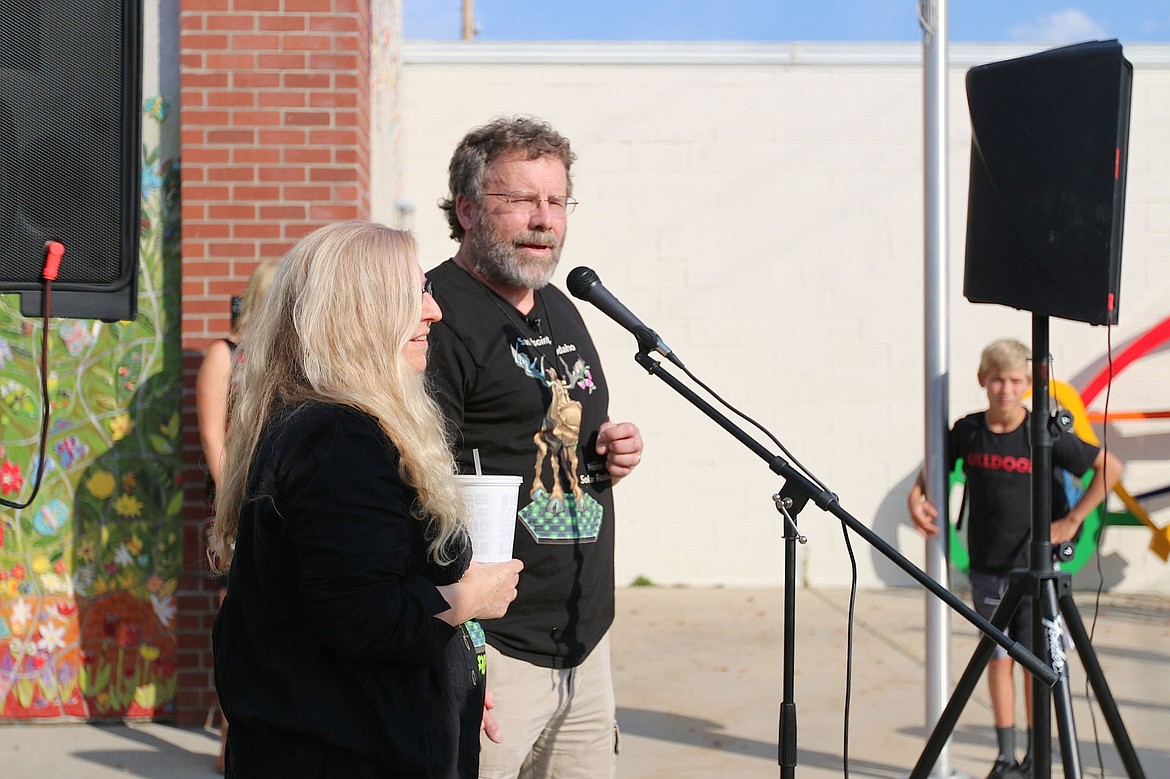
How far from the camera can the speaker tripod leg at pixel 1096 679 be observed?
10.3 ft

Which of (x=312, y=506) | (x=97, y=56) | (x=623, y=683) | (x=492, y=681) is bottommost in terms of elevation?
(x=623, y=683)

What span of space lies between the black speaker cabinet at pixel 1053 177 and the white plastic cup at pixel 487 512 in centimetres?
180

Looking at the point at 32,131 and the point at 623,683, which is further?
the point at 623,683

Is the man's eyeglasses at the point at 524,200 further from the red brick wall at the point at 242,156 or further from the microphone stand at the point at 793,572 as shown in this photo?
the red brick wall at the point at 242,156

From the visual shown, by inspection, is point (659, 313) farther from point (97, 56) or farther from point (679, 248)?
point (97, 56)

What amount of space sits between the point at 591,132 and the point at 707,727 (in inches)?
175

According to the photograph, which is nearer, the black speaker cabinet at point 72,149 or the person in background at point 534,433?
the black speaker cabinet at point 72,149

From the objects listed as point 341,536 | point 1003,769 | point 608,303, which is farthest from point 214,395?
point 1003,769

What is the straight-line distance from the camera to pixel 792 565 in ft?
7.51

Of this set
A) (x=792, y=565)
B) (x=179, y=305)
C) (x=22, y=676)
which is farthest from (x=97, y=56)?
(x=22, y=676)

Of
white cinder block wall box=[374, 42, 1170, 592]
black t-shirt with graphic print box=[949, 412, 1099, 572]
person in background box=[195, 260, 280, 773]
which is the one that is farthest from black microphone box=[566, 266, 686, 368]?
white cinder block wall box=[374, 42, 1170, 592]

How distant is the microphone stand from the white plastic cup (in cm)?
39

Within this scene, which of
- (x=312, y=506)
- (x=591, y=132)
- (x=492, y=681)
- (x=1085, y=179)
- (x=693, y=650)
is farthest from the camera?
(x=591, y=132)

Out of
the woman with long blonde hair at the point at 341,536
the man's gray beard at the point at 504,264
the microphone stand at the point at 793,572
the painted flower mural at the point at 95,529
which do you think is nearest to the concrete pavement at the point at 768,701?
→ the painted flower mural at the point at 95,529
